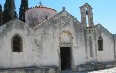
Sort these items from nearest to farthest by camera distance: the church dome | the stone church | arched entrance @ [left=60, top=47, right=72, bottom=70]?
the stone church < arched entrance @ [left=60, top=47, right=72, bottom=70] < the church dome

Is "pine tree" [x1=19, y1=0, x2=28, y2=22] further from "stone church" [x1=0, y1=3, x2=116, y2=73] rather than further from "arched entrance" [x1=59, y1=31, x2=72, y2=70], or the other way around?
"arched entrance" [x1=59, y1=31, x2=72, y2=70]

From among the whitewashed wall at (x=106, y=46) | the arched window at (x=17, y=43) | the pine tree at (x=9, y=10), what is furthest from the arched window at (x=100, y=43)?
the pine tree at (x=9, y=10)

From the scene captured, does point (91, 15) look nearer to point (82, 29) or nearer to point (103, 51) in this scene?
point (82, 29)

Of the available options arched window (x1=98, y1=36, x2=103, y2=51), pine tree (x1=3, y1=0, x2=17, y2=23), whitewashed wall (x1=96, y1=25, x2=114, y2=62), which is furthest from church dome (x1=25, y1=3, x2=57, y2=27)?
pine tree (x1=3, y1=0, x2=17, y2=23)

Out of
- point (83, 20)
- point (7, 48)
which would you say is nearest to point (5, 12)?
point (83, 20)

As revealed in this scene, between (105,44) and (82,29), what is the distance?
120 inches

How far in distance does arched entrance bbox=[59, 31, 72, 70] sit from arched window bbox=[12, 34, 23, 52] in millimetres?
3594

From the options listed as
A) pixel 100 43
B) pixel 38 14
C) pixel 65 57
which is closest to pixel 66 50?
pixel 65 57

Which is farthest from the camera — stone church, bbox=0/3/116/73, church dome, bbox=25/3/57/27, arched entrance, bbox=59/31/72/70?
church dome, bbox=25/3/57/27

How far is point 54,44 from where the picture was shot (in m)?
18.9

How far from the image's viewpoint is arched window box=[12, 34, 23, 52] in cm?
1700

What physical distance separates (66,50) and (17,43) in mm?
4964

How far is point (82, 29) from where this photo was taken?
20.9 metres

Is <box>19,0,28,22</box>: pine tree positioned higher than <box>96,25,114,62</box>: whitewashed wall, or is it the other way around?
<box>19,0,28,22</box>: pine tree
